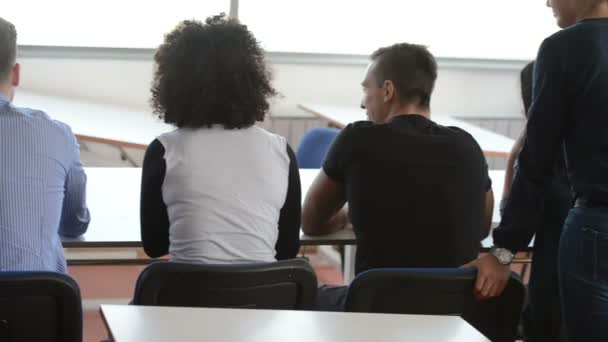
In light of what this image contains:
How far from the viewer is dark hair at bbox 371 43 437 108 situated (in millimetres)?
2562

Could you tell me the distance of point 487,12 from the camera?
19.0 feet

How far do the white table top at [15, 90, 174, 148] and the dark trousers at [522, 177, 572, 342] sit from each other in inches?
84.1

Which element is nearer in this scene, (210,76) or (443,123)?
(210,76)

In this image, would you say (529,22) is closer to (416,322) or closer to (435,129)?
(435,129)

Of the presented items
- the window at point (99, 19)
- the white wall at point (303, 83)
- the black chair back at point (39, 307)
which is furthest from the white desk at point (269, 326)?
the white wall at point (303, 83)

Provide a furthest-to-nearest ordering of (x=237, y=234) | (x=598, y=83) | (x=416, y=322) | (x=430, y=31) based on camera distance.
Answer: (x=430, y=31) < (x=237, y=234) < (x=598, y=83) < (x=416, y=322)

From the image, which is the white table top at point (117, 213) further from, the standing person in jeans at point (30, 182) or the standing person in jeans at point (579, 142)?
the standing person in jeans at point (579, 142)

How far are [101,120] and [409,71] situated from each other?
236 centimetres

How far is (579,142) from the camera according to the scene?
6.20ft

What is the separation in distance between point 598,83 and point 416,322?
0.69 meters

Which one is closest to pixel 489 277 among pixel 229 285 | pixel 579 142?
pixel 579 142

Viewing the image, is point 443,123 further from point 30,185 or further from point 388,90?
point 30,185

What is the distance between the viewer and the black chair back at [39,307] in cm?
175

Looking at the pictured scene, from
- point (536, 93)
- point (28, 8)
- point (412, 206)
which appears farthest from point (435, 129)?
point (28, 8)
